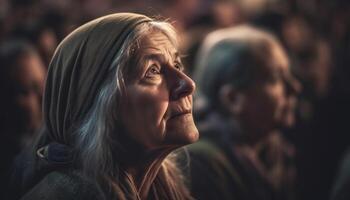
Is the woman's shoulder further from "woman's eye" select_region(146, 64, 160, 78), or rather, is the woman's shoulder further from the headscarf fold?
"woman's eye" select_region(146, 64, 160, 78)

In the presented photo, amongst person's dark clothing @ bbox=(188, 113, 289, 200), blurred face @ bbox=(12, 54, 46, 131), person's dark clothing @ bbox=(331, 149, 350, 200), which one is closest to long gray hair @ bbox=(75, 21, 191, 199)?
person's dark clothing @ bbox=(188, 113, 289, 200)

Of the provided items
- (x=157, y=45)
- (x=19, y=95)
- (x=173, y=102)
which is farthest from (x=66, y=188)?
(x=19, y=95)

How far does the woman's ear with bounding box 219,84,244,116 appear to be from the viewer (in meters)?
4.50

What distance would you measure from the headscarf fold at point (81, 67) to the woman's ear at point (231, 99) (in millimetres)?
1851

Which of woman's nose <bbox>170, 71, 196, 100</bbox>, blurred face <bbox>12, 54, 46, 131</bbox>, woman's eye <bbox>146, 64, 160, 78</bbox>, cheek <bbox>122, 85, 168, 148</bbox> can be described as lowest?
blurred face <bbox>12, 54, 46, 131</bbox>

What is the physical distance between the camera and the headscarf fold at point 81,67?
Result: 2.62 metres

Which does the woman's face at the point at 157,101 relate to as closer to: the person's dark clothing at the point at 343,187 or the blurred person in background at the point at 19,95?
the person's dark clothing at the point at 343,187

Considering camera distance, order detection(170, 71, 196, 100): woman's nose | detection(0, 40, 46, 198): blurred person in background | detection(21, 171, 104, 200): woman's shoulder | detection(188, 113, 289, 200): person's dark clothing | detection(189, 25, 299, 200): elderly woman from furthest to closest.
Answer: detection(0, 40, 46, 198): blurred person in background, detection(189, 25, 299, 200): elderly woman, detection(188, 113, 289, 200): person's dark clothing, detection(170, 71, 196, 100): woman's nose, detection(21, 171, 104, 200): woman's shoulder

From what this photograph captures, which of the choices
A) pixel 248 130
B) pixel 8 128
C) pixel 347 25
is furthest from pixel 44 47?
pixel 347 25

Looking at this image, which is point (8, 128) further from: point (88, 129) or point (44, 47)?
point (88, 129)

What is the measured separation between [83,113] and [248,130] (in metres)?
2.05

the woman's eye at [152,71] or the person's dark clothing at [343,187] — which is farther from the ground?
the woman's eye at [152,71]

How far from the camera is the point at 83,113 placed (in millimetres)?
2658

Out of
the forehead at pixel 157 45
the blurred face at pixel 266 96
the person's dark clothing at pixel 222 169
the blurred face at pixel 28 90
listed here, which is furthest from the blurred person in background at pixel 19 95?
the forehead at pixel 157 45
